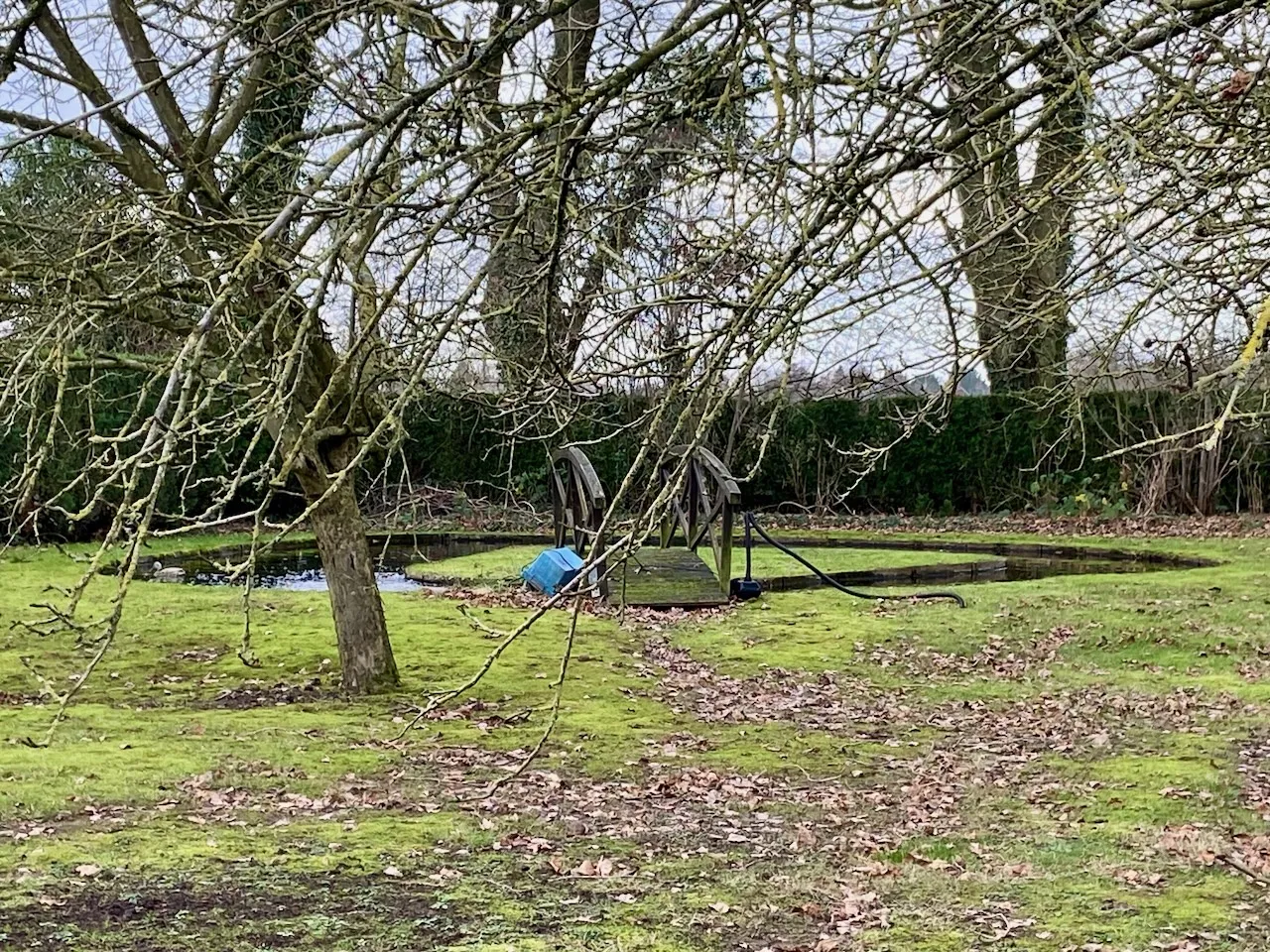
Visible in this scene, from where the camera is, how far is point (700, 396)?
3.00 meters

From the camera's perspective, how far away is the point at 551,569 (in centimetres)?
1255

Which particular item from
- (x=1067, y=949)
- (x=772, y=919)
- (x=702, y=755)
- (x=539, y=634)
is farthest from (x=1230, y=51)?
(x=539, y=634)

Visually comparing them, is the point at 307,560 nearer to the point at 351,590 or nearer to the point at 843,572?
the point at 843,572

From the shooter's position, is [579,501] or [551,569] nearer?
[551,569]

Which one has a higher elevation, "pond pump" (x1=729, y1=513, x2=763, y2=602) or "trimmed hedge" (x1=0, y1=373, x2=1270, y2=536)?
"trimmed hedge" (x1=0, y1=373, x2=1270, y2=536)

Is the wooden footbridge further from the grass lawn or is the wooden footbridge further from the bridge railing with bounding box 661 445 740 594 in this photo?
the grass lawn

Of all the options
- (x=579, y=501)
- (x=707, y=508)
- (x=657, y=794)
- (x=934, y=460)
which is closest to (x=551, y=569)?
(x=579, y=501)

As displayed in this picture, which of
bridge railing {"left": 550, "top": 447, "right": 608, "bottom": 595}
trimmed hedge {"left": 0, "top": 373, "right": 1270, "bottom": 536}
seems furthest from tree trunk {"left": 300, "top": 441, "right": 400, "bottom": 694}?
trimmed hedge {"left": 0, "top": 373, "right": 1270, "bottom": 536}

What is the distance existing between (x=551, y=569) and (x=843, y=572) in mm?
3434

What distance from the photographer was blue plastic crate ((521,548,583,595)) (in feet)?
40.1

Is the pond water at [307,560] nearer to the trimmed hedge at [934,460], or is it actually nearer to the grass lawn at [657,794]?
the trimmed hedge at [934,460]

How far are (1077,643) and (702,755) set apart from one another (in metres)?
4.24

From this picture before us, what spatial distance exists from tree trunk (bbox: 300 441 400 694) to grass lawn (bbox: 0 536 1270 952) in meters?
0.25

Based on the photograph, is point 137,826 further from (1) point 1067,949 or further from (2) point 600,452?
(2) point 600,452
